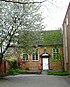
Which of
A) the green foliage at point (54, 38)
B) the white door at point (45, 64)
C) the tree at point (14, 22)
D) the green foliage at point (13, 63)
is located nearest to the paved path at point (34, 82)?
the tree at point (14, 22)

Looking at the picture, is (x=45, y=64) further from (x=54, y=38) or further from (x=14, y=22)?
(x=14, y=22)

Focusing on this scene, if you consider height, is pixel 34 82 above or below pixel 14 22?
below

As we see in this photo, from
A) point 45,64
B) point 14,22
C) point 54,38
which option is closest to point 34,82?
point 14,22

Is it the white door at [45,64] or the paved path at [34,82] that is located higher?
the white door at [45,64]

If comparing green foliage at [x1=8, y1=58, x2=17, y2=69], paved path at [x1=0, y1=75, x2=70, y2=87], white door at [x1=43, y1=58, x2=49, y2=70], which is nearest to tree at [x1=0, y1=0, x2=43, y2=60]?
paved path at [x1=0, y1=75, x2=70, y2=87]

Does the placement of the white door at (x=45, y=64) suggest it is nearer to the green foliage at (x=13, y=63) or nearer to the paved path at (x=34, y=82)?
the green foliage at (x=13, y=63)

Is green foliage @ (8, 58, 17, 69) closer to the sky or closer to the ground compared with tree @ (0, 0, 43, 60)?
closer to the ground

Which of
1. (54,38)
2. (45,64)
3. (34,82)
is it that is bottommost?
(34,82)

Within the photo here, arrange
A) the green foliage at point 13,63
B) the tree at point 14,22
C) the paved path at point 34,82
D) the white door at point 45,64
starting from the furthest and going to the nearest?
the white door at point 45,64, the green foliage at point 13,63, the tree at point 14,22, the paved path at point 34,82

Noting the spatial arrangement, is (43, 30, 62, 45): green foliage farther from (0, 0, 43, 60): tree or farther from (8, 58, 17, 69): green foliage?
(0, 0, 43, 60): tree

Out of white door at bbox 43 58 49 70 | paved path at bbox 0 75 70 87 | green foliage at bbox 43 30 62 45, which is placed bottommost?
paved path at bbox 0 75 70 87

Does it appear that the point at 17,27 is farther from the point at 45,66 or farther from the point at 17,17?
A: the point at 45,66

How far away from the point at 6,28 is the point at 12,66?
16.9 meters

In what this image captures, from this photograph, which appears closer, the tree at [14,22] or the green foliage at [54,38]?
the tree at [14,22]
